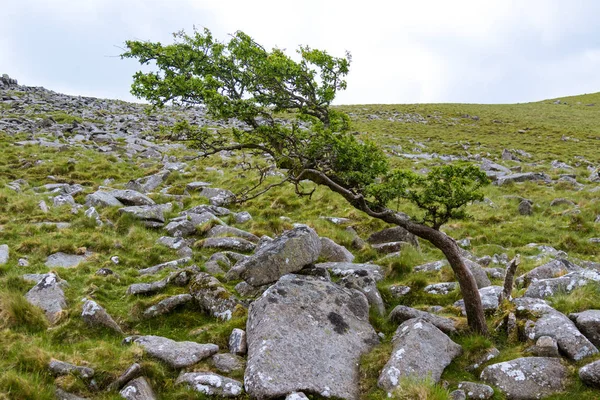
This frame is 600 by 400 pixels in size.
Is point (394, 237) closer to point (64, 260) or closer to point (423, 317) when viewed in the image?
point (423, 317)

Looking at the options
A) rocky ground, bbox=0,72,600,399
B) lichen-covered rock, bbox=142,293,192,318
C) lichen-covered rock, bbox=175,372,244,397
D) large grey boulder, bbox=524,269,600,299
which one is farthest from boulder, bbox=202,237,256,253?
large grey boulder, bbox=524,269,600,299

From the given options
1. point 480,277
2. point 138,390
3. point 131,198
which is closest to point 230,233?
point 131,198

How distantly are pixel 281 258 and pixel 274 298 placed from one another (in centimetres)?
227

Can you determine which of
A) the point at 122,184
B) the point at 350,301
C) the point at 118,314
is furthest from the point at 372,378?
the point at 122,184

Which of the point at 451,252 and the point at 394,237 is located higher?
the point at 451,252

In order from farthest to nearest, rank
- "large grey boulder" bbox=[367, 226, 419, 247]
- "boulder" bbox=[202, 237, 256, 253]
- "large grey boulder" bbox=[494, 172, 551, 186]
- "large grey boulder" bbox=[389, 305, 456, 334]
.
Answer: "large grey boulder" bbox=[494, 172, 551, 186] → "large grey boulder" bbox=[367, 226, 419, 247] → "boulder" bbox=[202, 237, 256, 253] → "large grey boulder" bbox=[389, 305, 456, 334]

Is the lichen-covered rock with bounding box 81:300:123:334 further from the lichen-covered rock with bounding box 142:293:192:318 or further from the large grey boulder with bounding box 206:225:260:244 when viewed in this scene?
the large grey boulder with bounding box 206:225:260:244

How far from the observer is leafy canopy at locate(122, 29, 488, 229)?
9.97 meters

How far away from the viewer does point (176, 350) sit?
29.0 feet

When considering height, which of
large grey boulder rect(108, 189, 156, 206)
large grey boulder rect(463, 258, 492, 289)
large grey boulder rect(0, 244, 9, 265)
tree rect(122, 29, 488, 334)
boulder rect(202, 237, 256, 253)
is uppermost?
tree rect(122, 29, 488, 334)

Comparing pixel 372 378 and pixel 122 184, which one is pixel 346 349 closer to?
pixel 372 378

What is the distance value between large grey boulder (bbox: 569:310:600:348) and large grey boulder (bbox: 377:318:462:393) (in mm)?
2575

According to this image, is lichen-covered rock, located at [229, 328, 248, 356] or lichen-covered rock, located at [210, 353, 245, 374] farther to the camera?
Answer: lichen-covered rock, located at [229, 328, 248, 356]

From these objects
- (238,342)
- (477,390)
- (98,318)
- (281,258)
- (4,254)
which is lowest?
(477,390)
